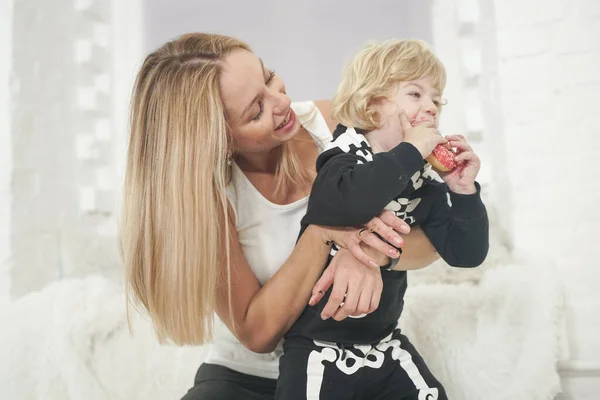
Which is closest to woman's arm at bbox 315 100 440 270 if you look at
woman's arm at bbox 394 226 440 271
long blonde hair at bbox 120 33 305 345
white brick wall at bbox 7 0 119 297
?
woman's arm at bbox 394 226 440 271

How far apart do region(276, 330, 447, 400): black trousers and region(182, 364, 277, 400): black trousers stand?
0.58 feet

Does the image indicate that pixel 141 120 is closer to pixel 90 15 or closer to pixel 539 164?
pixel 539 164

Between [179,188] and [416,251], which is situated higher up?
[179,188]

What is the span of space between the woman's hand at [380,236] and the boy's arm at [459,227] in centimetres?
12

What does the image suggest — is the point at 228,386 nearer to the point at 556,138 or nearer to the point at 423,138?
A: the point at 423,138

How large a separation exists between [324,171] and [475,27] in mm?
1220

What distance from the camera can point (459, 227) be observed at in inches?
41.3

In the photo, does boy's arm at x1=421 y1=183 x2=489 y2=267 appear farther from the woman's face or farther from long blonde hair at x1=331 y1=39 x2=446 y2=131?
the woman's face

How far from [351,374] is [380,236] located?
25cm

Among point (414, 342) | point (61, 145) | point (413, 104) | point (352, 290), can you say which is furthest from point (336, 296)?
point (61, 145)

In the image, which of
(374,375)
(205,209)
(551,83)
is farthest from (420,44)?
(551,83)

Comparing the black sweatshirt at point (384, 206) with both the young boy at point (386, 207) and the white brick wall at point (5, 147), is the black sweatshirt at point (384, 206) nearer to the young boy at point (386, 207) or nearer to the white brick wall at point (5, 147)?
the young boy at point (386, 207)

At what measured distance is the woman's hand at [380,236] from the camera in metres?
0.98

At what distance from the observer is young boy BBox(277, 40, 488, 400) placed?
1014 millimetres
